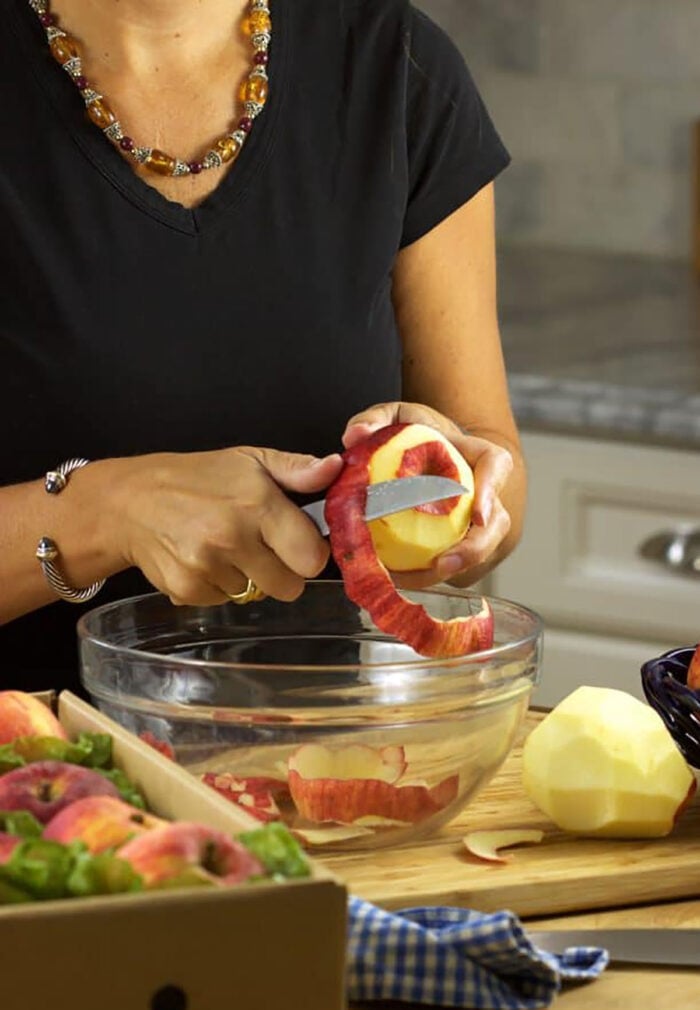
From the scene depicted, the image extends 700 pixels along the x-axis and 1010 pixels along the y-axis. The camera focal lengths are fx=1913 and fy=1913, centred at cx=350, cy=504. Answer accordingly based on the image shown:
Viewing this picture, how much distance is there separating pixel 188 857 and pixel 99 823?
0.06 m

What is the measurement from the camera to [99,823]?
0.81 m

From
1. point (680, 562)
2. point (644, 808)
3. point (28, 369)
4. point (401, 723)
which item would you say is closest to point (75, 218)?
point (28, 369)

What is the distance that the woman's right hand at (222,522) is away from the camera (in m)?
1.15

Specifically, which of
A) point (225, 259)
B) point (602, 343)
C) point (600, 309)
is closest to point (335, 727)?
point (225, 259)

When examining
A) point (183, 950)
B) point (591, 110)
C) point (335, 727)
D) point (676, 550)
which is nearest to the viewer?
point (183, 950)

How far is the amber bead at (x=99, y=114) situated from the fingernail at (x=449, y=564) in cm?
51

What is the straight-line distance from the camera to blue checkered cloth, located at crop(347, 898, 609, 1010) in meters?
0.92

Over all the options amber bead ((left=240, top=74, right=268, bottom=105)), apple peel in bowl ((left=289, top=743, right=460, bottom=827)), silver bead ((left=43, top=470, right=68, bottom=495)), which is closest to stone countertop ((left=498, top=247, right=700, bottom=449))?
amber bead ((left=240, top=74, right=268, bottom=105))

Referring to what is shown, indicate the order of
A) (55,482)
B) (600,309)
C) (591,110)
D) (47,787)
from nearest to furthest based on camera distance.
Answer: (47,787)
(55,482)
(600,309)
(591,110)

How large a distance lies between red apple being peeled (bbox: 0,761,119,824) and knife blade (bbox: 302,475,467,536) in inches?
11.6

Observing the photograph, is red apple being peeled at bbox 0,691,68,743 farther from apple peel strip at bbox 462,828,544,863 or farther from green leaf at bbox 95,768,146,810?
apple peel strip at bbox 462,828,544,863

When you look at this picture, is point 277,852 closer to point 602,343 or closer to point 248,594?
point 248,594

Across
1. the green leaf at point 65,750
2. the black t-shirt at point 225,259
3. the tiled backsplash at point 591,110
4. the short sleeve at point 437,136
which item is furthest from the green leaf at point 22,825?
the tiled backsplash at point 591,110

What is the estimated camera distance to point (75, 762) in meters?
0.95
